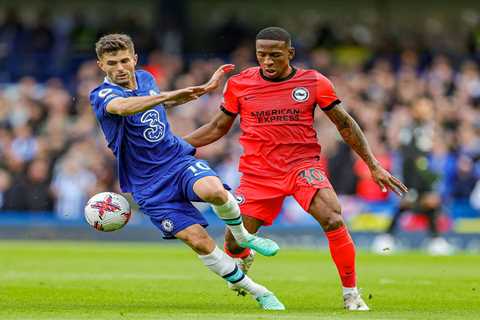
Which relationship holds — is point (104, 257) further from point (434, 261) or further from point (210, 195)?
point (210, 195)

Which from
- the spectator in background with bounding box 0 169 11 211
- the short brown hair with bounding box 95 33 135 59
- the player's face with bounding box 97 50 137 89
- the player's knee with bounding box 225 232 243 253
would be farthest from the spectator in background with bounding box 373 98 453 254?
the short brown hair with bounding box 95 33 135 59

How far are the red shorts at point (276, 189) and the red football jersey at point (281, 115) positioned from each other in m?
0.09

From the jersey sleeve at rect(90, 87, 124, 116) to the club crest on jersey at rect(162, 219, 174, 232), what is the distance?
3.49 ft

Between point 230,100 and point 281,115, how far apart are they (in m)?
0.59

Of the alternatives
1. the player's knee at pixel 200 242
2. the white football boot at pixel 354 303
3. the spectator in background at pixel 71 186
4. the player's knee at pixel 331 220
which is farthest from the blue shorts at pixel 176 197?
the spectator in background at pixel 71 186

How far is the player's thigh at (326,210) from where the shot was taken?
1148cm

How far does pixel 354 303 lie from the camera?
37.5 feet

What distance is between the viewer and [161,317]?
10461mm

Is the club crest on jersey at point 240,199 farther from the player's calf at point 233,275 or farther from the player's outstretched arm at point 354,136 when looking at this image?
the player's outstretched arm at point 354,136

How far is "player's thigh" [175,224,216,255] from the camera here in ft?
36.8

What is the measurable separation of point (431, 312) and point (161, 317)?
2432mm

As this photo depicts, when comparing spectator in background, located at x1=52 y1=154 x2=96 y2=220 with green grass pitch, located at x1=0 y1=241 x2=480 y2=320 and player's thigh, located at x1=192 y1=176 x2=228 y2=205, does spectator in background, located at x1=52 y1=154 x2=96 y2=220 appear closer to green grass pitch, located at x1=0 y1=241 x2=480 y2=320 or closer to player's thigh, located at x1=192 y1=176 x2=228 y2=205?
green grass pitch, located at x1=0 y1=241 x2=480 y2=320

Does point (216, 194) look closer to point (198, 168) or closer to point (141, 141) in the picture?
point (198, 168)

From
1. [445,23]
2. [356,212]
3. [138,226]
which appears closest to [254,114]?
[356,212]
